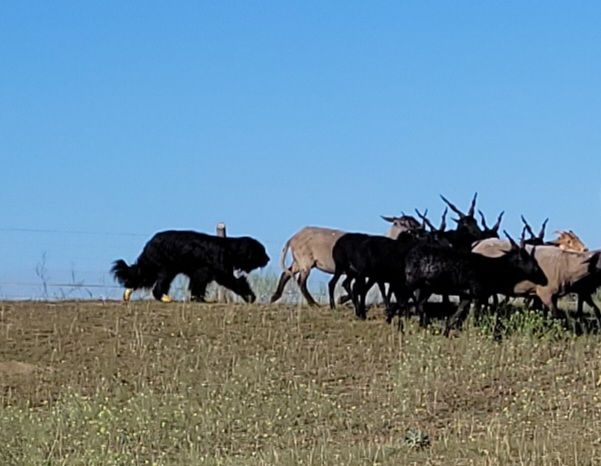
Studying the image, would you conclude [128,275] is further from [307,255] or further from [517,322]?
[517,322]

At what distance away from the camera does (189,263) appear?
25.2m

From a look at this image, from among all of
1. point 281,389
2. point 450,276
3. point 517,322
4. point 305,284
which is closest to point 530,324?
point 517,322

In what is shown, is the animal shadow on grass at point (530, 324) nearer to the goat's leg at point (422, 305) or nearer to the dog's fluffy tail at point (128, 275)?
the goat's leg at point (422, 305)

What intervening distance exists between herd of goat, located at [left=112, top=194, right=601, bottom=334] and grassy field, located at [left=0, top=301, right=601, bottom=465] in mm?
720

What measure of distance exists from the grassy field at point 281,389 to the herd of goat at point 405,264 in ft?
2.36

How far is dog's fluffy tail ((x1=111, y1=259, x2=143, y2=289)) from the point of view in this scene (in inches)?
1007

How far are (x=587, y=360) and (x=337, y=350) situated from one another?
376cm

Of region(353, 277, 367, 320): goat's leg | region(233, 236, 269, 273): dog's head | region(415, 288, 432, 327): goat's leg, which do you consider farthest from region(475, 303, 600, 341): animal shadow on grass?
region(233, 236, 269, 273): dog's head

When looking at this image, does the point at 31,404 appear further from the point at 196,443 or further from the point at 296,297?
the point at 296,297

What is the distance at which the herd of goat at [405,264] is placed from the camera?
2230 centimetres

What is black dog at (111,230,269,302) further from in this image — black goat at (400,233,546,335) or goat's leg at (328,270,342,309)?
black goat at (400,233,546,335)

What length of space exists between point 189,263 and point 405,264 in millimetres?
4558

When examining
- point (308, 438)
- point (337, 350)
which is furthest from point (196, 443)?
point (337, 350)

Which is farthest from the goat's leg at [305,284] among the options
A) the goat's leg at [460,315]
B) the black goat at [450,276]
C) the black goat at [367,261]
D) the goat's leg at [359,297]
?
the goat's leg at [460,315]
